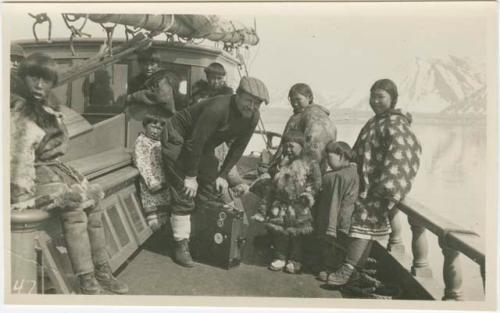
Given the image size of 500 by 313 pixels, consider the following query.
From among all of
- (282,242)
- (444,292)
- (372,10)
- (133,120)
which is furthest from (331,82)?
(444,292)

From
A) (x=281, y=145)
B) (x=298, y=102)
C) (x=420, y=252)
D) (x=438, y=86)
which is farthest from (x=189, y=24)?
(x=420, y=252)

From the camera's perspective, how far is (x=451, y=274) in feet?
12.0

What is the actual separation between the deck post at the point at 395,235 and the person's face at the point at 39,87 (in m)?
2.49

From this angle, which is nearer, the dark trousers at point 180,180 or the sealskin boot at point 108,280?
the sealskin boot at point 108,280

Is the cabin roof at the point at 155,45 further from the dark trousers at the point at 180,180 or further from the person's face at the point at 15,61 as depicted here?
the dark trousers at the point at 180,180

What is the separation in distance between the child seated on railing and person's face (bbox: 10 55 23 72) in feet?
0.25

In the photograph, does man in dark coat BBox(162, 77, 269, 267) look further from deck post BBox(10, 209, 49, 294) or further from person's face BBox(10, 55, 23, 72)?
person's face BBox(10, 55, 23, 72)

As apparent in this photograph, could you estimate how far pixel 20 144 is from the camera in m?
3.60

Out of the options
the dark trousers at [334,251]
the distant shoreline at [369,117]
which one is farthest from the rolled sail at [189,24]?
the dark trousers at [334,251]

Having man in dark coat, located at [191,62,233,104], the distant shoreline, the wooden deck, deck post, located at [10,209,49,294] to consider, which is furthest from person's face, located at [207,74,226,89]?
deck post, located at [10,209,49,294]

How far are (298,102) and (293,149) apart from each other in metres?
0.33

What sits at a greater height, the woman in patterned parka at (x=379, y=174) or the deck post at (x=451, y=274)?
the woman in patterned parka at (x=379, y=174)

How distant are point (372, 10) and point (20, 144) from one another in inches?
102

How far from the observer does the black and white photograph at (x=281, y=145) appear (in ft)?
12.1
